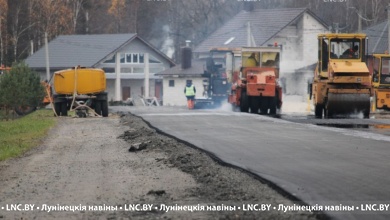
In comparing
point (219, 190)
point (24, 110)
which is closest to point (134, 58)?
point (24, 110)

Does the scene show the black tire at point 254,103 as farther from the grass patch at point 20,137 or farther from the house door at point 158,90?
the house door at point 158,90

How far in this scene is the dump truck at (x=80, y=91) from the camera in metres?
39.2

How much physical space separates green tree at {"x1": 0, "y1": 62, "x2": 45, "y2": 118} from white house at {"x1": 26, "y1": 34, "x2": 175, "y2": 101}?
2963 cm

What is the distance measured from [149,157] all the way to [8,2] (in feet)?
200

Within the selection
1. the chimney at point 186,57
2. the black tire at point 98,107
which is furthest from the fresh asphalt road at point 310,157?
the chimney at point 186,57

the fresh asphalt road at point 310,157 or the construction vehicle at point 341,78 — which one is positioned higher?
the construction vehicle at point 341,78

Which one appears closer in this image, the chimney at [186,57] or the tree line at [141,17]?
the tree line at [141,17]

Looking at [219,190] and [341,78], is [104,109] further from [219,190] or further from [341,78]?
[219,190]

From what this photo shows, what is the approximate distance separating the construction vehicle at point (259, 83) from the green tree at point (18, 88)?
12.1m

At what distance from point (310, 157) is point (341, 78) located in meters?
18.3

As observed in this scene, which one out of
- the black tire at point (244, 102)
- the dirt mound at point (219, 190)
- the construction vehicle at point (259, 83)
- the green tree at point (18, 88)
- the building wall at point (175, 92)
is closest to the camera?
the dirt mound at point (219, 190)

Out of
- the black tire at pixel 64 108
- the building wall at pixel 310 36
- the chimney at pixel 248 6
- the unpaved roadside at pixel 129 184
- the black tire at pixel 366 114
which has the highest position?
the chimney at pixel 248 6

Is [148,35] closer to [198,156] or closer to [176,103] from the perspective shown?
[176,103]

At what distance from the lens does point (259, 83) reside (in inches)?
1545
